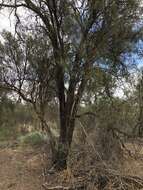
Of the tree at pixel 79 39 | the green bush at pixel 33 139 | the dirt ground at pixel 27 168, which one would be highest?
the tree at pixel 79 39

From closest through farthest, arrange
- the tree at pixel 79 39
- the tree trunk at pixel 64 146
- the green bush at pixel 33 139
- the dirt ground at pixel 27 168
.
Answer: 1. the tree at pixel 79 39
2. the dirt ground at pixel 27 168
3. the tree trunk at pixel 64 146
4. the green bush at pixel 33 139

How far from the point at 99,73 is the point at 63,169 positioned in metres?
2.85

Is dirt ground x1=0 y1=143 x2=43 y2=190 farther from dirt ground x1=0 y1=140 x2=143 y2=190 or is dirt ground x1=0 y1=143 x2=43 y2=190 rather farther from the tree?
the tree

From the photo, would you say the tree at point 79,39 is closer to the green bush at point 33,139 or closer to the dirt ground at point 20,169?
the dirt ground at point 20,169

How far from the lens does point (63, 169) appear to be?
10828 millimetres

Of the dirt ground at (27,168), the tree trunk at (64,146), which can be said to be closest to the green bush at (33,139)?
the dirt ground at (27,168)

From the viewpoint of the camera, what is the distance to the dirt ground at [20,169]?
1066 centimetres

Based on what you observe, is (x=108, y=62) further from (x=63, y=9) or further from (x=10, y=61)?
(x=10, y=61)

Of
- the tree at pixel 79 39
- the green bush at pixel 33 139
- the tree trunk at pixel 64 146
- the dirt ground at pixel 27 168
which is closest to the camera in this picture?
the tree at pixel 79 39

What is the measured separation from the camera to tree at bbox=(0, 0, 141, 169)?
1001 centimetres

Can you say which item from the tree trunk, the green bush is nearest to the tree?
the tree trunk

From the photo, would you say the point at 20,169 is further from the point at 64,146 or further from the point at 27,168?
the point at 64,146

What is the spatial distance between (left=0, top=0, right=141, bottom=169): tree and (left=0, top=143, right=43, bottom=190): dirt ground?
81 centimetres

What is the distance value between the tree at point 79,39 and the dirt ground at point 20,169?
31.9 inches
